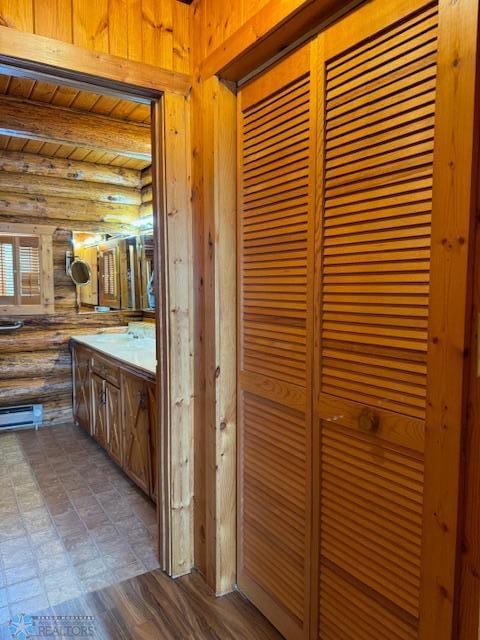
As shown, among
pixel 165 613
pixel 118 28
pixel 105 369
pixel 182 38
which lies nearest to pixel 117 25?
pixel 118 28

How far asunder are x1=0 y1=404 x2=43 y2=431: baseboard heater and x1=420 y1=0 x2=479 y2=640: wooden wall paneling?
3.94 metres

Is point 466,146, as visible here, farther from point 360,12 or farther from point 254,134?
point 254,134

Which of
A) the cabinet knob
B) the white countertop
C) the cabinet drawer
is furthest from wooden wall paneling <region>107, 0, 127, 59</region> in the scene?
the cabinet drawer

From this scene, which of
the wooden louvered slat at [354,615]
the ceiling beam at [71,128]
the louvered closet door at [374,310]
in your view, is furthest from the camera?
the ceiling beam at [71,128]

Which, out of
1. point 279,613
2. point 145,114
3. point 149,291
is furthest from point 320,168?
point 149,291

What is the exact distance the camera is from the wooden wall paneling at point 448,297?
91cm

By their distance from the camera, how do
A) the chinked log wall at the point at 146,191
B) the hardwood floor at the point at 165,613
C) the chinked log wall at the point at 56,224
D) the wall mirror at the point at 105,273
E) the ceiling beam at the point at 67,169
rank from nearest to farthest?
the hardwood floor at the point at 165,613 → the ceiling beam at the point at 67,169 → the chinked log wall at the point at 56,224 → the wall mirror at the point at 105,273 → the chinked log wall at the point at 146,191

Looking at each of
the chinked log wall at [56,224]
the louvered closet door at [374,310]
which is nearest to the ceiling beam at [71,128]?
the chinked log wall at [56,224]

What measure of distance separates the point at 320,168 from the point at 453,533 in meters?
1.04

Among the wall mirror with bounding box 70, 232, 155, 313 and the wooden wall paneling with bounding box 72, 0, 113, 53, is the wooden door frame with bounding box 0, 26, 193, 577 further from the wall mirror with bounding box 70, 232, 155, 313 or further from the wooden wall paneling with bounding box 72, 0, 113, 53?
the wall mirror with bounding box 70, 232, 155, 313

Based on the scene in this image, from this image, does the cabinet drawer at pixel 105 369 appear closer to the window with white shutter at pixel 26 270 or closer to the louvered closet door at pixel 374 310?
the window with white shutter at pixel 26 270

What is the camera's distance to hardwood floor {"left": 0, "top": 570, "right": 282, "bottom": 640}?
1660 mm

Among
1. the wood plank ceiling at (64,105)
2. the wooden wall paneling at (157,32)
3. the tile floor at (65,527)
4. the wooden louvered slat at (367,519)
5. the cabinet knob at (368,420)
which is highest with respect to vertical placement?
the wood plank ceiling at (64,105)

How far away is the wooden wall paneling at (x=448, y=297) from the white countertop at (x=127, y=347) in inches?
66.3
